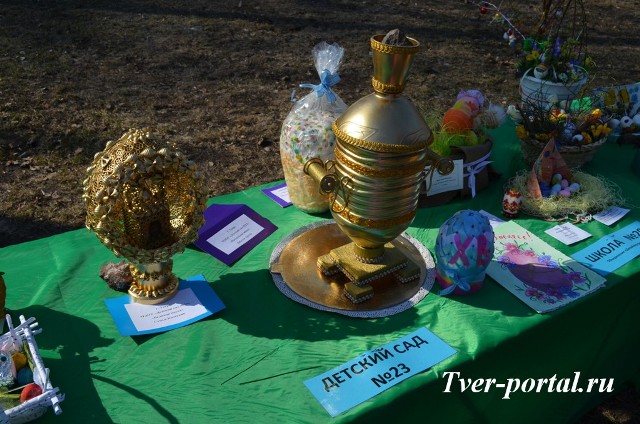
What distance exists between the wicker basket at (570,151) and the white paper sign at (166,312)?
139cm

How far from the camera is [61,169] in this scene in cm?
342

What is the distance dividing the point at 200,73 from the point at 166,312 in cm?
355

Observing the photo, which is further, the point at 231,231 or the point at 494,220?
the point at 494,220

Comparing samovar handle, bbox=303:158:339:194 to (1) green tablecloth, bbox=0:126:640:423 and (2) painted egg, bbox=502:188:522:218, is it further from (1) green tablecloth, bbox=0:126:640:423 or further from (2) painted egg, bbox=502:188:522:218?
(2) painted egg, bbox=502:188:522:218

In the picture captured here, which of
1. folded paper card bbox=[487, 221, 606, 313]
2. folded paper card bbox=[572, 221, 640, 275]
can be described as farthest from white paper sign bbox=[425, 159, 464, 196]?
folded paper card bbox=[572, 221, 640, 275]

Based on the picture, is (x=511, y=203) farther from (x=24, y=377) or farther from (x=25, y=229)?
(x=25, y=229)

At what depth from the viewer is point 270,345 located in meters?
1.48

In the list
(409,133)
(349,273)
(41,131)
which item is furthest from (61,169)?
(409,133)

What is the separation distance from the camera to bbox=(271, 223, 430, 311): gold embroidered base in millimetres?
1604

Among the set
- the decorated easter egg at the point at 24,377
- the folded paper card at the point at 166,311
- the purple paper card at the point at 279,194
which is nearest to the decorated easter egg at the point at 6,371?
the decorated easter egg at the point at 24,377

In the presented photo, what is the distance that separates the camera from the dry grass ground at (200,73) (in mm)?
3438

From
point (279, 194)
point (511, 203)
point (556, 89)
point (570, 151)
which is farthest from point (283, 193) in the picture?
point (556, 89)

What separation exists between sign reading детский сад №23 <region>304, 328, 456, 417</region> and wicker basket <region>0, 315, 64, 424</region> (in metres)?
0.55

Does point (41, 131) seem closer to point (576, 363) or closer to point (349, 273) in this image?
point (349, 273)
